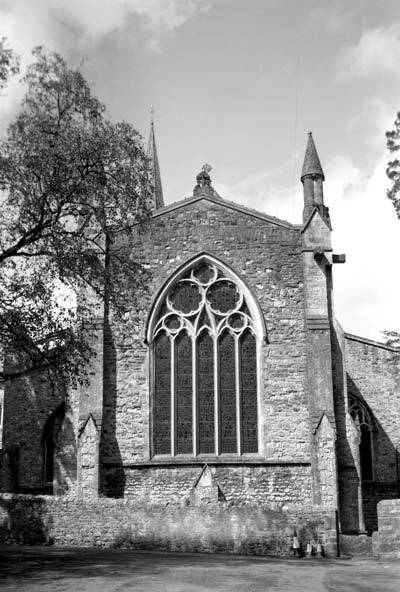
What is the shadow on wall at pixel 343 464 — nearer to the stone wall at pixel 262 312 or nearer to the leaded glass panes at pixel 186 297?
the stone wall at pixel 262 312

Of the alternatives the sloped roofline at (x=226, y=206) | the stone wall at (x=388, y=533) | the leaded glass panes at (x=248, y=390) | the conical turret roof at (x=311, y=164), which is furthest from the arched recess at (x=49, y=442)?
the stone wall at (x=388, y=533)

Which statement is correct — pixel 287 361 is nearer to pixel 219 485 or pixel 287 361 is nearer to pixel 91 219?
pixel 219 485

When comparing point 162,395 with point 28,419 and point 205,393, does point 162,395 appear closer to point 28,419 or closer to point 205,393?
point 205,393

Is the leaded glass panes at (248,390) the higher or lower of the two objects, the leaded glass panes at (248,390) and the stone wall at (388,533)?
the higher

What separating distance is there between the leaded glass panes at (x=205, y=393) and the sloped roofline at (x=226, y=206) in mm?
4190

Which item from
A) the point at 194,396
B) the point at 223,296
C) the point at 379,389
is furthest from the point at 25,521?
the point at 379,389

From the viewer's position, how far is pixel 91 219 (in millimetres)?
18844

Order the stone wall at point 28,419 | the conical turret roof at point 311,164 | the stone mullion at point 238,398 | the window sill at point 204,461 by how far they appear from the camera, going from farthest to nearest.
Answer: the conical turret roof at point 311,164 < the stone wall at point 28,419 < the stone mullion at point 238,398 < the window sill at point 204,461

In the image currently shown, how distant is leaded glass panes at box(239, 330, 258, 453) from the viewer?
24.5m

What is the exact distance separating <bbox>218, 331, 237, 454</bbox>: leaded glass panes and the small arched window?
19.3ft

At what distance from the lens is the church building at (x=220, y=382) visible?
2373 cm

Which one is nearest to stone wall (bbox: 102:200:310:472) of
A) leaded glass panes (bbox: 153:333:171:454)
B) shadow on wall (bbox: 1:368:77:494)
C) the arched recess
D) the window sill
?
the window sill

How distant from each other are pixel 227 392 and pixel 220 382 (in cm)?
38

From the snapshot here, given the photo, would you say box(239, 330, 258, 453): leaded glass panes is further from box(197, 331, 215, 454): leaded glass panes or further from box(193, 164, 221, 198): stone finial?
box(193, 164, 221, 198): stone finial
